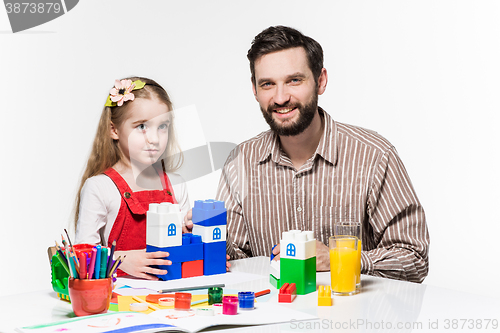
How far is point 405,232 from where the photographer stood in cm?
181

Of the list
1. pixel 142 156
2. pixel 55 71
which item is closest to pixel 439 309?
pixel 142 156

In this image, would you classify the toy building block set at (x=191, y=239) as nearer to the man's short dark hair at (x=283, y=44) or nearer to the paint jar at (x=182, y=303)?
the paint jar at (x=182, y=303)

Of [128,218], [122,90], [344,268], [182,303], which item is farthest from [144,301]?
[122,90]

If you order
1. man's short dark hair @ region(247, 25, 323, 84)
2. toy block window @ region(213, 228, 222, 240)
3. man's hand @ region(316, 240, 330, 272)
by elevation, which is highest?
man's short dark hair @ region(247, 25, 323, 84)

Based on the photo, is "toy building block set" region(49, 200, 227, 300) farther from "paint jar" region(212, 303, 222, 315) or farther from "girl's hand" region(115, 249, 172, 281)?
"paint jar" region(212, 303, 222, 315)

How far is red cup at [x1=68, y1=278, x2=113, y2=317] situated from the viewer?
1088 mm

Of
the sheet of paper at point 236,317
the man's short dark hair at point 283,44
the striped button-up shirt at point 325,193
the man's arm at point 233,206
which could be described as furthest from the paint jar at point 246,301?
the man's short dark hair at point 283,44

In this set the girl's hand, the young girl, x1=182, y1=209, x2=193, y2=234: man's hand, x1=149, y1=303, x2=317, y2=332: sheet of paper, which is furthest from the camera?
the young girl

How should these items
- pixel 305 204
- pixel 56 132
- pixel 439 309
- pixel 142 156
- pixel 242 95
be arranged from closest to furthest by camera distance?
pixel 439 309, pixel 142 156, pixel 305 204, pixel 56 132, pixel 242 95

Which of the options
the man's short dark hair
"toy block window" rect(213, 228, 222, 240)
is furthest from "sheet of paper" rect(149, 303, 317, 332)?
the man's short dark hair

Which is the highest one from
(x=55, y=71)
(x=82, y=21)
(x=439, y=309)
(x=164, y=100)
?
(x=82, y=21)

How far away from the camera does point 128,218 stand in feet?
5.74

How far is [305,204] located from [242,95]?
127 centimetres

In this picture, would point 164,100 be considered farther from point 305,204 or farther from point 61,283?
point 61,283
